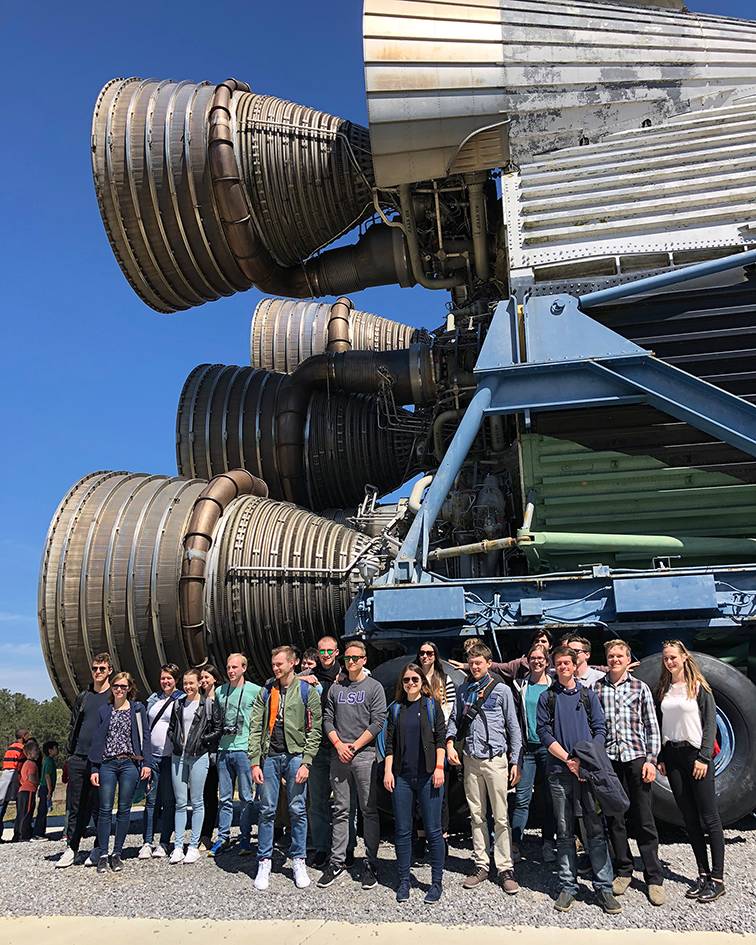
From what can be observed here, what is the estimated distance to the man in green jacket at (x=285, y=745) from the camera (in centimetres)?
496

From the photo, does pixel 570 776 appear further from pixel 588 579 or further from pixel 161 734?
pixel 161 734

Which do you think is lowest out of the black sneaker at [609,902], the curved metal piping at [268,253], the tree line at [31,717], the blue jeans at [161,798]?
the tree line at [31,717]

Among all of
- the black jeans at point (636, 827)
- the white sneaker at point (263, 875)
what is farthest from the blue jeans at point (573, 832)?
the white sneaker at point (263, 875)

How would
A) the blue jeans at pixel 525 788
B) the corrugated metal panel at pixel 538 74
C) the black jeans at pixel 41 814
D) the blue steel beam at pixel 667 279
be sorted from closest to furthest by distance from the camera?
1. the blue jeans at pixel 525 788
2. the blue steel beam at pixel 667 279
3. the black jeans at pixel 41 814
4. the corrugated metal panel at pixel 538 74

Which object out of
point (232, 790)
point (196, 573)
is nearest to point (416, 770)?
point (232, 790)

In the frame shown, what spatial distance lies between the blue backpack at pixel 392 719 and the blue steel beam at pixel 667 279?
13.8 ft

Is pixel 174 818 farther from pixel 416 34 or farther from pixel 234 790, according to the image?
pixel 416 34

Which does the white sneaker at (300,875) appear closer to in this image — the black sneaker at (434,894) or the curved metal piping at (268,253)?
the black sneaker at (434,894)

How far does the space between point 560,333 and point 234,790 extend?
4670 millimetres

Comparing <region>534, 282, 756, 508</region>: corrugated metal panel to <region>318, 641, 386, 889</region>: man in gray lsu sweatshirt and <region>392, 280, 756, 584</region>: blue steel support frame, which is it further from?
<region>318, 641, 386, 889</region>: man in gray lsu sweatshirt

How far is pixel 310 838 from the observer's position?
18.2ft

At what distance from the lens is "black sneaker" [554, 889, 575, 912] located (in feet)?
13.7

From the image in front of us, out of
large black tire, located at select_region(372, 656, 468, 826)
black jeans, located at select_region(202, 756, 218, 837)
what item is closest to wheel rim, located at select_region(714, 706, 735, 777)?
large black tire, located at select_region(372, 656, 468, 826)

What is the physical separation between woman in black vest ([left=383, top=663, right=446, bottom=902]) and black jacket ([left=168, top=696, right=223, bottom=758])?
1559mm
